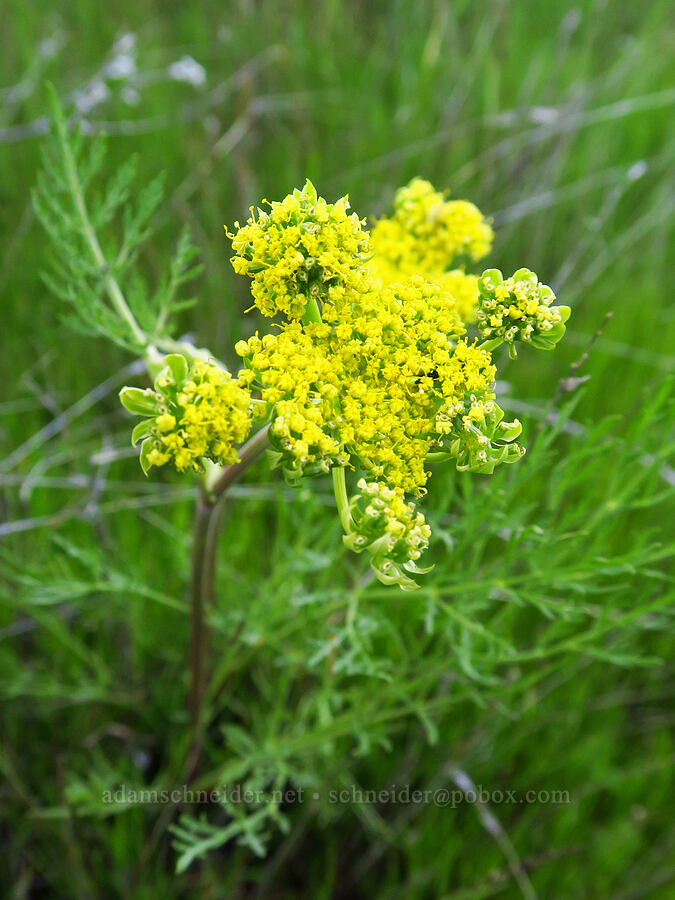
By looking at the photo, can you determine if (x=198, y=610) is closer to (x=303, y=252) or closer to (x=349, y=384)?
(x=349, y=384)

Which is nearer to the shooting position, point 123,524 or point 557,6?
point 123,524

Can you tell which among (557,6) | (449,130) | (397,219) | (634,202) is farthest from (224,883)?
(557,6)

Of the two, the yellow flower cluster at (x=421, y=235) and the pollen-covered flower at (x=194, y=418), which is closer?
the pollen-covered flower at (x=194, y=418)

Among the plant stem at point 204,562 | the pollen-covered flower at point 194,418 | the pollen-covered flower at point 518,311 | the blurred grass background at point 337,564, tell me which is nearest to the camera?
the pollen-covered flower at point 194,418

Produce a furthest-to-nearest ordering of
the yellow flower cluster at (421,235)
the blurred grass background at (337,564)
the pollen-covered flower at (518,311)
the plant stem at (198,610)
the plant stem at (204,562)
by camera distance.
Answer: the blurred grass background at (337,564) < the yellow flower cluster at (421,235) < the plant stem at (198,610) < the plant stem at (204,562) < the pollen-covered flower at (518,311)

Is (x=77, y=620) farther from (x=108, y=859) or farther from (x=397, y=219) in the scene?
(x=397, y=219)

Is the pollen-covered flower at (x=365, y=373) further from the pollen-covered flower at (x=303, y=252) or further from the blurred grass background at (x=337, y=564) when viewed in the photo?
the blurred grass background at (x=337, y=564)

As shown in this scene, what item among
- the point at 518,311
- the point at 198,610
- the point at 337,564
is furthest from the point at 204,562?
the point at 518,311

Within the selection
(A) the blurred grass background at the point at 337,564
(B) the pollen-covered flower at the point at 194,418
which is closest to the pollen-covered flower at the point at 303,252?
(B) the pollen-covered flower at the point at 194,418
